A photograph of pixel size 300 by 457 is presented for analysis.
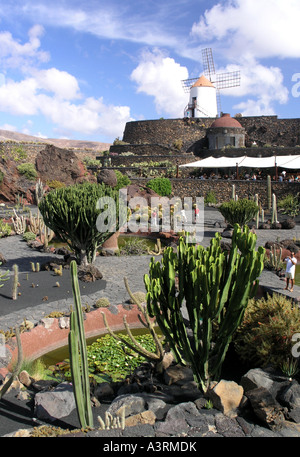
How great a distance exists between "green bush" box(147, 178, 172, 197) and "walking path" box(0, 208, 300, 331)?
485 inches

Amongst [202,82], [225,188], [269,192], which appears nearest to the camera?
[269,192]

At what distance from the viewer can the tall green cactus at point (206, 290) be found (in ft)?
15.8

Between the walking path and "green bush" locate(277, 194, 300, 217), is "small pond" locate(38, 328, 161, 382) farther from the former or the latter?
"green bush" locate(277, 194, 300, 217)

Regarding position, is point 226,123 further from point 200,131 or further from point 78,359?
point 78,359

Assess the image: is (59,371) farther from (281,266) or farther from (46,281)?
(281,266)

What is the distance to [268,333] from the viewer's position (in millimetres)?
5875

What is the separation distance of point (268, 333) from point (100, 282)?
209 inches

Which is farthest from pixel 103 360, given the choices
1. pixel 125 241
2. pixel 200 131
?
pixel 200 131

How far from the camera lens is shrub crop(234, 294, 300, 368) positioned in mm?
5672

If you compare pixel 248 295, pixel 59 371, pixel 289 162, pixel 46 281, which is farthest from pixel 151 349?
pixel 289 162

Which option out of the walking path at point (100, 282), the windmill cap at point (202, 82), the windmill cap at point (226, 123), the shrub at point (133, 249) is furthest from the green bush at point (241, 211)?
the windmill cap at point (202, 82)

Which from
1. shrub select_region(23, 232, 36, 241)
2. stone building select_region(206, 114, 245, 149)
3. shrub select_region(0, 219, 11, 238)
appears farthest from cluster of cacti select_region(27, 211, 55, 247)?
stone building select_region(206, 114, 245, 149)
